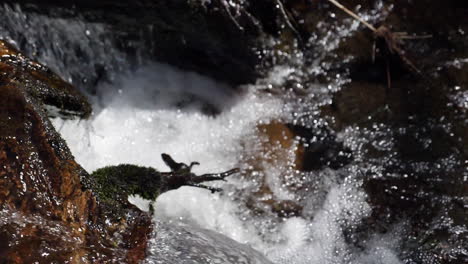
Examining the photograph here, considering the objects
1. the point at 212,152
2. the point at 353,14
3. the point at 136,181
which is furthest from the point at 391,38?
the point at 136,181

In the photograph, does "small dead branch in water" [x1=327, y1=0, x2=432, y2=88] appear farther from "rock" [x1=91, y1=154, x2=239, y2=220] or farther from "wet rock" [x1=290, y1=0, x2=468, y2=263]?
"rock" [x1=91, y1=154, x2=239, y2=220]

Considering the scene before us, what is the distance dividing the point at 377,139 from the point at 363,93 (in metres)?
0.42

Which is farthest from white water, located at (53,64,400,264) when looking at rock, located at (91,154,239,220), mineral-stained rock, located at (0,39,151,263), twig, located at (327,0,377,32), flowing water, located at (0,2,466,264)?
mineral-stained rock, located at (0,39,151,263)

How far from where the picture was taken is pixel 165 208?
3725 mm

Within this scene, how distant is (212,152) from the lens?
13.4 ft

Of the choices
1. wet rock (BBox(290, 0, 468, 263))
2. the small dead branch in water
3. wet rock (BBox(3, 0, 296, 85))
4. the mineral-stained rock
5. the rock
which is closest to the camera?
the mineral-stained rock

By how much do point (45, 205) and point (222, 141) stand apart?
2.24 meters

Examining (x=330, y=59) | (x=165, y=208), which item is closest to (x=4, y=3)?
(x=165, y=208)

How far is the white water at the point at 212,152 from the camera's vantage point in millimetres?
3529

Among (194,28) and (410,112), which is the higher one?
(194,28)

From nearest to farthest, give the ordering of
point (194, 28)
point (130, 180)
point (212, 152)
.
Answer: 1. point (130, 180)
2. point (194, 28)
3. point (212, 152)

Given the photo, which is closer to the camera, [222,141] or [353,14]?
[222,141]

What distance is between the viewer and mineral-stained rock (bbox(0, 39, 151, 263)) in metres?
1.85

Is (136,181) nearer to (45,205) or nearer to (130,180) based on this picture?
(130,180)
